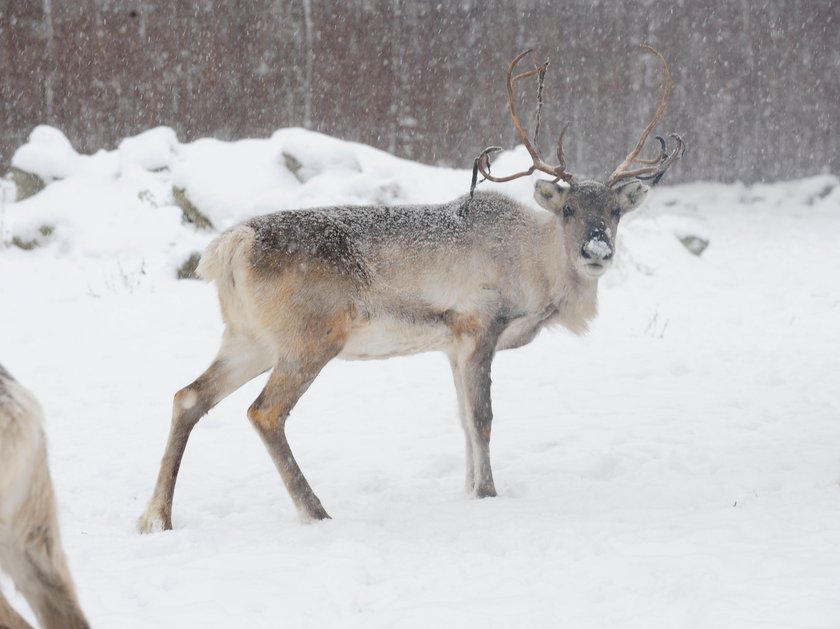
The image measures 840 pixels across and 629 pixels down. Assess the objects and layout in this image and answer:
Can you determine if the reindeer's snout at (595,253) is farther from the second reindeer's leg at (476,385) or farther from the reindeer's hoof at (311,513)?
the reindeer's hoof at (311,513)

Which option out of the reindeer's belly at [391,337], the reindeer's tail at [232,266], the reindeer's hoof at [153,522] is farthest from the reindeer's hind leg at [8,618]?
the reindeer's belly at [391,337]

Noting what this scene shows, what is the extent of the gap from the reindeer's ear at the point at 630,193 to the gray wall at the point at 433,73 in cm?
923

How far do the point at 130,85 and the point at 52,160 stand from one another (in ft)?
6.40

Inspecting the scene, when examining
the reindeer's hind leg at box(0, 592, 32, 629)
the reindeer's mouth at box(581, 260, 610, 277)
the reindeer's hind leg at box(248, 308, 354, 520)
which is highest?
the reindeer's hind leg at box(0, 592, 32, 629)

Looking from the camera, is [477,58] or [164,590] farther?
[477,58]

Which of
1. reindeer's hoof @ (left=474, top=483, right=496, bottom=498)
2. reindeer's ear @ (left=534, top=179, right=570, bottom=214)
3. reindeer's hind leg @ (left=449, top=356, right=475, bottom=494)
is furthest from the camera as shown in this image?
reindeer's ear @ (left=534, top=179, right=570, bottom=214)

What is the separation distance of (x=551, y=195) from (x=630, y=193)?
0.50 meters

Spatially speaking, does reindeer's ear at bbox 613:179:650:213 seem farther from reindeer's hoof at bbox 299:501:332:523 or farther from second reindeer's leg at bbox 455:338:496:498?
reindeer's hoof at bbox 299:501:332:523

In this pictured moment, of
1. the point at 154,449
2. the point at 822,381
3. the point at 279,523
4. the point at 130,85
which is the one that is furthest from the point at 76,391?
the point at 130,85

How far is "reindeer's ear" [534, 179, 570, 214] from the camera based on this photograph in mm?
5949

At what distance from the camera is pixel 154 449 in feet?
20.5

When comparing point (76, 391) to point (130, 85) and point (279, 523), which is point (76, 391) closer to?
point (279, 523)

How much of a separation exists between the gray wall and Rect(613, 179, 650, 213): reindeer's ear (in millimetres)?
9233

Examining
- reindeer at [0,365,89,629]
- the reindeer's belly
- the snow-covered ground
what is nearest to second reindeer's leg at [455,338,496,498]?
the reindeer's belly
